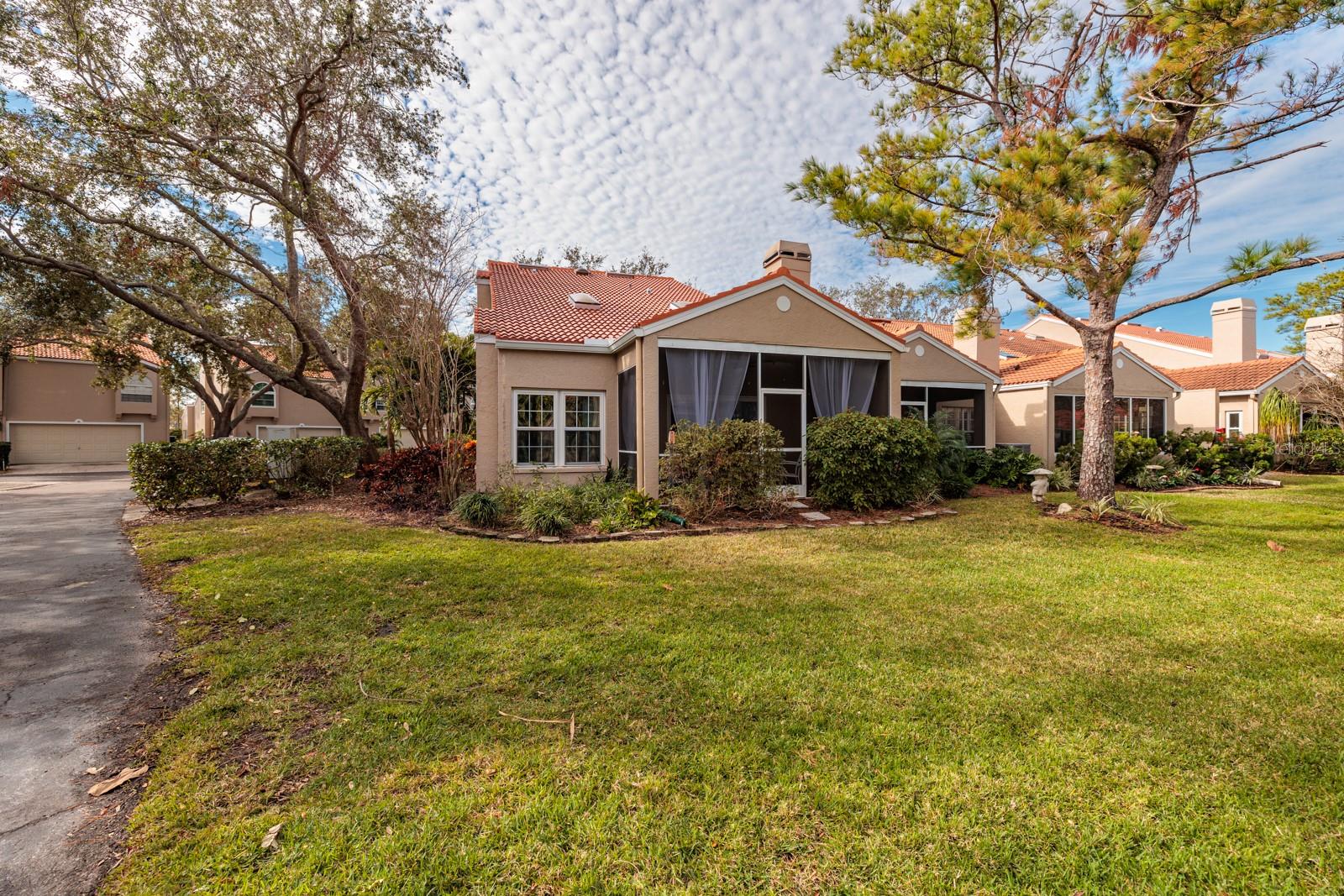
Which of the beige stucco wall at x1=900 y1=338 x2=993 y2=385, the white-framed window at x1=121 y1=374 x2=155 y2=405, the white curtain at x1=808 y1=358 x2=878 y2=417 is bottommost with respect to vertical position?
the white curtain at x1=808 y1=358 x2=878 y2=417

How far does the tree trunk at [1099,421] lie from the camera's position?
9422mm

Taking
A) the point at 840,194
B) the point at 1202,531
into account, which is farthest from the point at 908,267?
the point at 1202,531

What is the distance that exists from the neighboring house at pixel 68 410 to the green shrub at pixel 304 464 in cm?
2137

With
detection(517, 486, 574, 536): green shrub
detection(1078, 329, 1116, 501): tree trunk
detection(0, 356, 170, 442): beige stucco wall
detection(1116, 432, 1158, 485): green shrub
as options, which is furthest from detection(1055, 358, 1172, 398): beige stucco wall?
detection(0, 356, 170, 442): beige stucco wall

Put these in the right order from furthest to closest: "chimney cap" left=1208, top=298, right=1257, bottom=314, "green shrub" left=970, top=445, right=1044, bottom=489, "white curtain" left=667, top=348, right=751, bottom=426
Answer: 1. "chimney cap" left=1208, top=298, right=1257, bottom=314
2. "green shrub" left=970, top=445, right=1044, bottom=489
3. "white curtain" left=667, top=348, right=751, bottom=426

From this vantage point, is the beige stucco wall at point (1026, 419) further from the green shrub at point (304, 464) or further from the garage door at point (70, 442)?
the garage door at point (70, 442)

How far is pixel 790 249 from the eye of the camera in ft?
40.2

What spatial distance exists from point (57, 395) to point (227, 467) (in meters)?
28.6

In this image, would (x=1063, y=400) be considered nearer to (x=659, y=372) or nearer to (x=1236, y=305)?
(x=659, y=372)

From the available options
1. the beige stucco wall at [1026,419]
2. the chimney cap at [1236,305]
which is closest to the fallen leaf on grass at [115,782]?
the beige stucco wall at [1026,419]

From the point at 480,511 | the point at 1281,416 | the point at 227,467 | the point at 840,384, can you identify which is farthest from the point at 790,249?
the point at 1281,416

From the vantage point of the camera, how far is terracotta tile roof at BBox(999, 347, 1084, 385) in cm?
1570

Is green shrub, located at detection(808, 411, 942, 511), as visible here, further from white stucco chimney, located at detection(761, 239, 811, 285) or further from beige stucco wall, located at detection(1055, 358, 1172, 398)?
beige stucco wall, located at detection(1055, 358, 1172, 398)

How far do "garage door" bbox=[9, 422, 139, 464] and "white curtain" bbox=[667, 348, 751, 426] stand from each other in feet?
117
